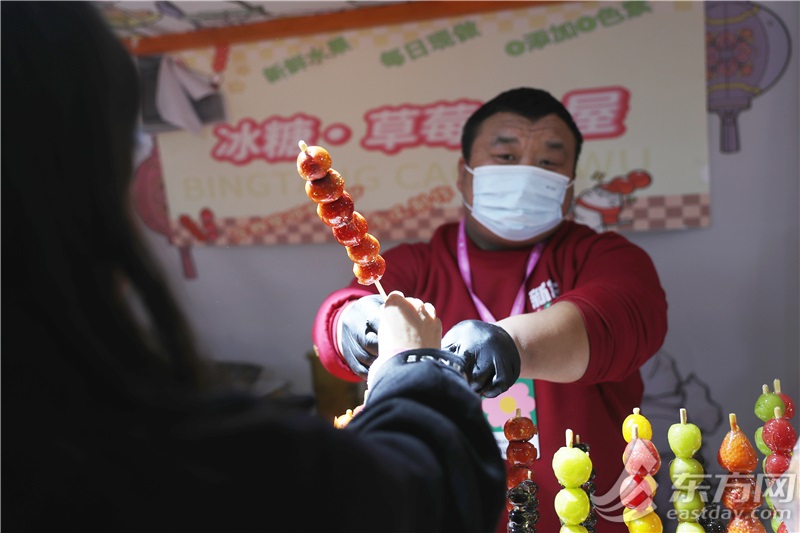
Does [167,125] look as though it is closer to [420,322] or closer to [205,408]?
[420,322]

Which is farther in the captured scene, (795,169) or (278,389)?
(278,389)

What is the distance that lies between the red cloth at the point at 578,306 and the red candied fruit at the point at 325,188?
630mm

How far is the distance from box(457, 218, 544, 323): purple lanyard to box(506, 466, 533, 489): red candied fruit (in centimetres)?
59

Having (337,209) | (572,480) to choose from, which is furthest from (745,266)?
(337,209)

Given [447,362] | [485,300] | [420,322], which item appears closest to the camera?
[447,362]

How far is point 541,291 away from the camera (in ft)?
6.91

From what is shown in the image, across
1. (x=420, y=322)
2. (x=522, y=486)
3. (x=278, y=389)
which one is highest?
(x=420, y=322)

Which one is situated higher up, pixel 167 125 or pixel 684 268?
pixel 167 125

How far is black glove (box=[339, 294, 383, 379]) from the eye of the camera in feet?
5.34

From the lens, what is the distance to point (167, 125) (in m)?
3.96

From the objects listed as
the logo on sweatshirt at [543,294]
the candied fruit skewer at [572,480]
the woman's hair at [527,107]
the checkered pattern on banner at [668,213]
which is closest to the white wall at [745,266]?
the checkered pattern on banner at [668,213]

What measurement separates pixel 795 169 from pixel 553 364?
2.28 m

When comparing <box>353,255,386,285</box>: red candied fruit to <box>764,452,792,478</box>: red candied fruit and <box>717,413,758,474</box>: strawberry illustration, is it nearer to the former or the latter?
<box>717,413,758,474</box>: strawberry illustration

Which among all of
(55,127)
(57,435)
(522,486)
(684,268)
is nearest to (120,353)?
(57,435)
